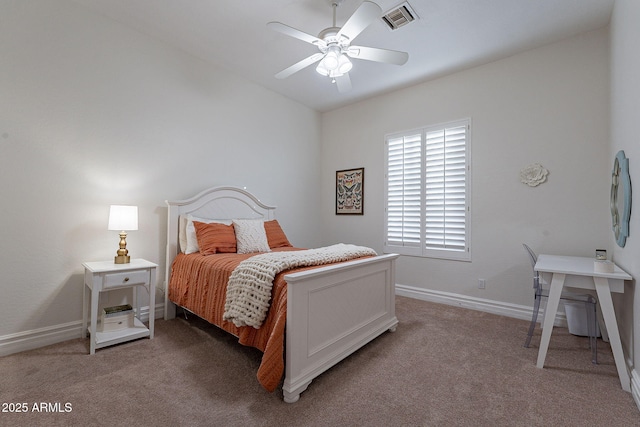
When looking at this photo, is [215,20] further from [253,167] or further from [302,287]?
[302,287]

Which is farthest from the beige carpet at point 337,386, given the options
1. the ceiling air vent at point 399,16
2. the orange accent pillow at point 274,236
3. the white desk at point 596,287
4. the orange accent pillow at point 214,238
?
the ceiling air vent at point 399,16

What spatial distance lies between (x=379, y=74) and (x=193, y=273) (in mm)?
3073

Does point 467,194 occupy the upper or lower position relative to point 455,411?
upper

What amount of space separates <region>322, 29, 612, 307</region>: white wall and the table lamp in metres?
3.16

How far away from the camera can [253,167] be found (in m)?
4.00

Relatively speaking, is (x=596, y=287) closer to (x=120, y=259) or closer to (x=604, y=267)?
(x=604, y=267)

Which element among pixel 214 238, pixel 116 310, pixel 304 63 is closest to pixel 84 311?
pixel 116 310

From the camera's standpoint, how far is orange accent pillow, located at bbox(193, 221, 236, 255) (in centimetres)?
292

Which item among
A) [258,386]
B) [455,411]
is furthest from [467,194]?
[258,386]

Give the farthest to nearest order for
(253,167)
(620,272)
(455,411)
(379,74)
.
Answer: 1. (253,167)
2. (379,74)
3. (620,272)
4. (455,411)

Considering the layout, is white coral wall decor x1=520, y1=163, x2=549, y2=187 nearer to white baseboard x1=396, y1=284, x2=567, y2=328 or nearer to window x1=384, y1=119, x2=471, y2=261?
window x1=384, y1=119, x2=471, y2=261

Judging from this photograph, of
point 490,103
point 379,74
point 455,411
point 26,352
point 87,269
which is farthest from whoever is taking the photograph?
point 379,74

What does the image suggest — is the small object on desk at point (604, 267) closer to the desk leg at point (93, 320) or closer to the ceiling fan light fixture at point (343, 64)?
the ceiling fan light fixture at point (343, 64)

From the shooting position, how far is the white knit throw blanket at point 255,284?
1.89 m
